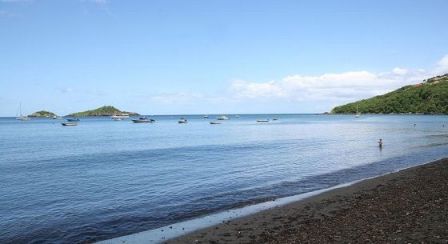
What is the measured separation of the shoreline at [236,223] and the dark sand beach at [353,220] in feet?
0.14

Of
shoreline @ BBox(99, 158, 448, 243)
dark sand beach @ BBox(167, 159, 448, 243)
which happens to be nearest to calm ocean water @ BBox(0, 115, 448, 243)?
shoreline @ BBox(99, 158, 448, 243)

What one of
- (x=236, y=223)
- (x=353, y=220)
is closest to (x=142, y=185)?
(x=236, y=223)

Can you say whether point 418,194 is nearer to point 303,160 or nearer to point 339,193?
point 339,193

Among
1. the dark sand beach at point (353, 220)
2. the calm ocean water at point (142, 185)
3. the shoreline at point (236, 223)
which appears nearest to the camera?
the dark sand beach at point (353, 220)

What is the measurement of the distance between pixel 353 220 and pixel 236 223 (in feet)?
18.5

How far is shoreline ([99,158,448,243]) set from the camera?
18.5 meters

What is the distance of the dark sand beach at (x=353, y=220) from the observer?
16156 mm

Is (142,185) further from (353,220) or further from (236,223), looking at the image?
(353,220)

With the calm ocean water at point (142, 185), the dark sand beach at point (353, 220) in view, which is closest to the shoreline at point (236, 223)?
the dark sand beach at point (353, 220)

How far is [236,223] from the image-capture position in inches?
821

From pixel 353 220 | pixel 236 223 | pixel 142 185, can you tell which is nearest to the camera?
pixel 353 220

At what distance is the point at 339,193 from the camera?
28.1 m

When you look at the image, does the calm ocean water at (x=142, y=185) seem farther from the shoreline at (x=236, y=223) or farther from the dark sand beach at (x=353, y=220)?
the dark sand beach at (x=353, y=220)

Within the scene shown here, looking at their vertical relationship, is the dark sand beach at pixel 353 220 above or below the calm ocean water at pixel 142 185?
above
